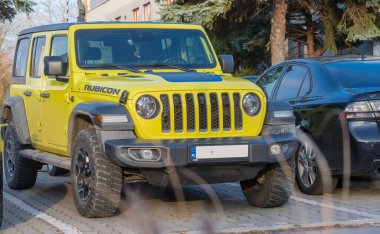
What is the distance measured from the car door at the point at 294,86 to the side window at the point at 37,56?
287 centimetres

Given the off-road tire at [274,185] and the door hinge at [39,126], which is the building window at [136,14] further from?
the off-road tire at [274,185]

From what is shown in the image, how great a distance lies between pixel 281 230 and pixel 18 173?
4.05 meters

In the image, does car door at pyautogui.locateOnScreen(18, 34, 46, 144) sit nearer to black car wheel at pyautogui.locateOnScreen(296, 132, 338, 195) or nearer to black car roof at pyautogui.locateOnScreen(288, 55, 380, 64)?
black car wheel at pyautogui.locateOnScreen(296, 132, 338, 195)

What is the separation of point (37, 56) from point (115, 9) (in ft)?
122

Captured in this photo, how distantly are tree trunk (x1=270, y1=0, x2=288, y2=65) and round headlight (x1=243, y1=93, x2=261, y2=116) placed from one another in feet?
36.1

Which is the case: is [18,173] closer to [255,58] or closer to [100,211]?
[100,211]

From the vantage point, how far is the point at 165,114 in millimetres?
6430

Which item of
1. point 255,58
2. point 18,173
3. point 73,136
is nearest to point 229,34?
point 255,58

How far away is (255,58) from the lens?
20875 millimetres

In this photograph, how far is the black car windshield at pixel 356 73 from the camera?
7.88 m

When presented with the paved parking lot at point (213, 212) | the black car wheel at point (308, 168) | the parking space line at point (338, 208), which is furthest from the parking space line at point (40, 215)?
the black car wheel at point (308, 168)

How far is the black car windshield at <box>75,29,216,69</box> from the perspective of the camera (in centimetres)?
777

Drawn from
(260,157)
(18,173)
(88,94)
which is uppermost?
(88,94)

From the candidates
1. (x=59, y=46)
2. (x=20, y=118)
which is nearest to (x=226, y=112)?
(x=59, y=46)
